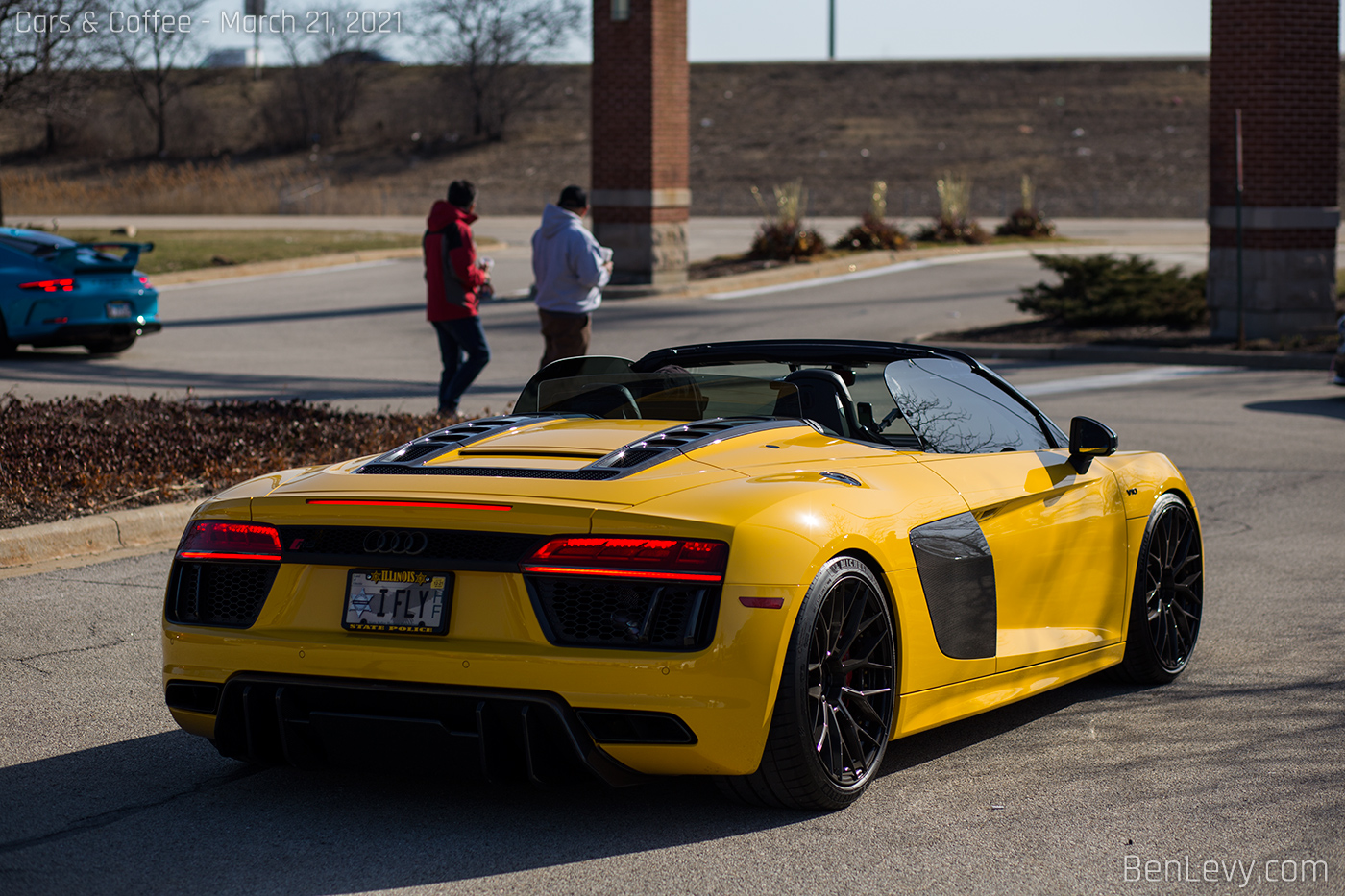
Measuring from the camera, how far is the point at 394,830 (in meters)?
4.40

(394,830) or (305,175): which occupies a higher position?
(305,175)

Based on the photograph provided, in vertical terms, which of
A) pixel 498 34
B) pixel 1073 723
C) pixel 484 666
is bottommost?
pixel 1073 723

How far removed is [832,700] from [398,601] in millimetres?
1243

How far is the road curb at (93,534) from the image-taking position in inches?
321

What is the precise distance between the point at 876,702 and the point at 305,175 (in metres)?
76.9

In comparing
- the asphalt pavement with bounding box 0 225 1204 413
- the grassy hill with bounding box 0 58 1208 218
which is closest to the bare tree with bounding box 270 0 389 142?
the grassy hill with bounding box 0 58 1208 218

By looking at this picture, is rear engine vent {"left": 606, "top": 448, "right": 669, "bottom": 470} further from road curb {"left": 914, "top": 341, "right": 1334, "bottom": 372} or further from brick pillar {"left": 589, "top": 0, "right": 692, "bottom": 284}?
brick pillar {"left": 589, "top": 0, "right": 692, "bottom": 284}

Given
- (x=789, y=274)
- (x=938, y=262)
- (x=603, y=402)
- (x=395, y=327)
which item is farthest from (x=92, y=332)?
(x=938, y=262)

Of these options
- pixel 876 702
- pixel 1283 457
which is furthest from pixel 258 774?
pixel 1283 457

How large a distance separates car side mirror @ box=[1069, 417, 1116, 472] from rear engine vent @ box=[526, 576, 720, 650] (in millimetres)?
2145

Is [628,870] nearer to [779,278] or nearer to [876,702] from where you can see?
[876,702]

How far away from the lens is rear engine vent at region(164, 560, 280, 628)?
450cm

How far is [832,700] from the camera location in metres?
4.49

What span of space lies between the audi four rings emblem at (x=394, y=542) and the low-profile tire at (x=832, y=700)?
3.38 ft
